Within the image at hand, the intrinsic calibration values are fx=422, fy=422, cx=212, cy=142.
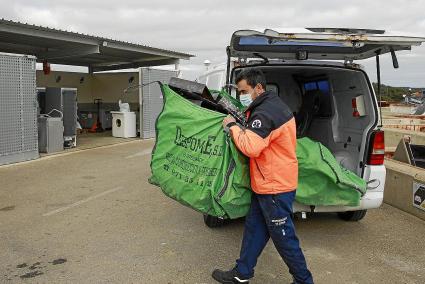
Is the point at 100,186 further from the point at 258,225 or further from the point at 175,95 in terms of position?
the point at 258,225

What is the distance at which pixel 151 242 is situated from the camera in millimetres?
4586

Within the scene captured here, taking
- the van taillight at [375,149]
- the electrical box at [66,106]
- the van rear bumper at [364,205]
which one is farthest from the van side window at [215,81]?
the electrical box at [66,106]

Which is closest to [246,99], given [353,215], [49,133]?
[353,215]

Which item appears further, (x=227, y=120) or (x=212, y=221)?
(x=212, y=221)

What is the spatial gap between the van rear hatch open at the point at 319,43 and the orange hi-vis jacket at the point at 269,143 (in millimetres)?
907

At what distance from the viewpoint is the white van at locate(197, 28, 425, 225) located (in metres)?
3.91

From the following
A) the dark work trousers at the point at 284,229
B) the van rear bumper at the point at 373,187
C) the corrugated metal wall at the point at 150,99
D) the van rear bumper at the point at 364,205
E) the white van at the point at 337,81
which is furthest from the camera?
the corrugated metal wall at the point at 150,99

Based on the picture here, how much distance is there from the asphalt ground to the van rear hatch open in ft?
6.86

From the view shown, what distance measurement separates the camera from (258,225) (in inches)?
132

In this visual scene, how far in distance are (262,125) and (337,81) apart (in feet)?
9.08

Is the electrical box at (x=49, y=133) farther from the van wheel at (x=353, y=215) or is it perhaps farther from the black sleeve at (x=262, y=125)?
the black sleeve at (x=262, y=125)

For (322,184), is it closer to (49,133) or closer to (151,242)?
(151,242)

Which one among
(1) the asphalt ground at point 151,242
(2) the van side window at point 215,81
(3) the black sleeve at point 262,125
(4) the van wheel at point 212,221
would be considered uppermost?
(2) the van side window at point 215,81

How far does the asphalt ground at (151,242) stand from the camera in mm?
3811
